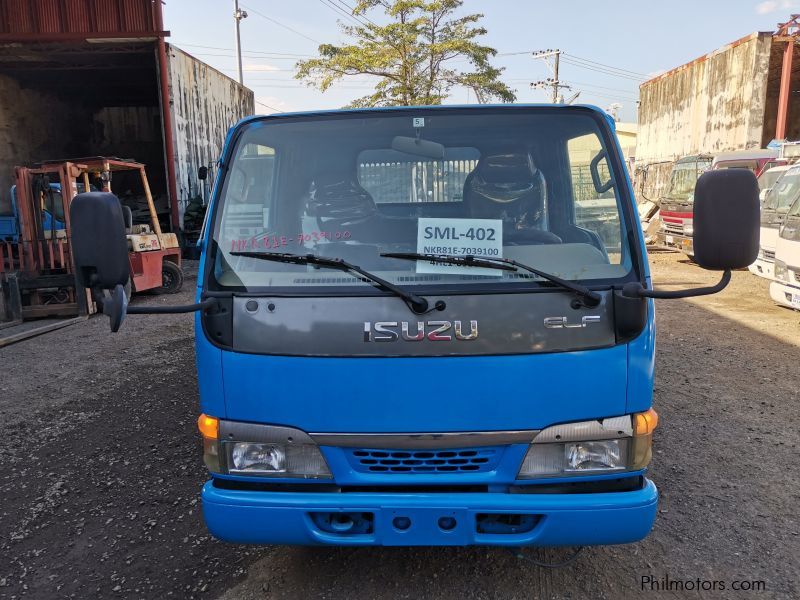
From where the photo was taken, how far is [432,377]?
2172 millimetres

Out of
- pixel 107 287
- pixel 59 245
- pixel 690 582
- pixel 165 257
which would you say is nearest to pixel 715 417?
pixel 690 582

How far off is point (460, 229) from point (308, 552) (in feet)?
5.62

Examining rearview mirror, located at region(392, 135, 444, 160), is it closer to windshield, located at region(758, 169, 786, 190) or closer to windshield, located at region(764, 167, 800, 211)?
windshield, located at region(764, 167, 800, 211)

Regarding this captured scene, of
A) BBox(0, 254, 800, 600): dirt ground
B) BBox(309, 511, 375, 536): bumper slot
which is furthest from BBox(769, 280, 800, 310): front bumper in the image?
BBox(309, 511, 375, 536): bumper slot

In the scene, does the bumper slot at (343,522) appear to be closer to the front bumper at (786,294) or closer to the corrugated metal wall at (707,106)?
the front bumper at (786,294)

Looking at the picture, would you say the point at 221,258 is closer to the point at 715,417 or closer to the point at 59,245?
the point at 715,417

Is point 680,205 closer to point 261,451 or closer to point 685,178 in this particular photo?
point 685,178

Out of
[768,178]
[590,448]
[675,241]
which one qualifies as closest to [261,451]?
[590,448]

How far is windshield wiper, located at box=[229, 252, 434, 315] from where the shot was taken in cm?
219

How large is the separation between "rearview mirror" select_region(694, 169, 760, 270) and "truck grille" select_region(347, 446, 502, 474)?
104 centimetres

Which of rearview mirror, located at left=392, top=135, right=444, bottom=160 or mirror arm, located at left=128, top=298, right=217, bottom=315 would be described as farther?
rearview mirror, located at left=392, top=135, right=444, bottom=160

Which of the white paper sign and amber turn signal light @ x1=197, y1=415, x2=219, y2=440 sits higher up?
the white paper sign

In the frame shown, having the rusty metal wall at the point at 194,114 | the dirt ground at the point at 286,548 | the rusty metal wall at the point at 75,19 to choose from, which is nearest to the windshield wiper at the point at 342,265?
the dirt ground at the point at 286,548

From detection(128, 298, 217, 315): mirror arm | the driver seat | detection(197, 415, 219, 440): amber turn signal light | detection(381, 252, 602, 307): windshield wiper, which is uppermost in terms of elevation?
the driver seat
